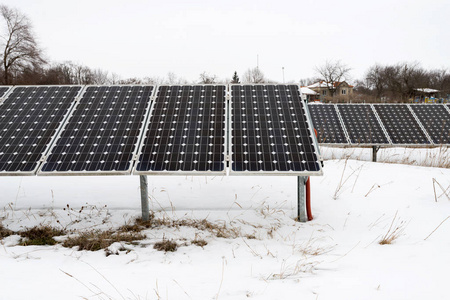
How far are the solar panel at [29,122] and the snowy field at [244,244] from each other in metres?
1.38

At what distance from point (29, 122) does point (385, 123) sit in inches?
539

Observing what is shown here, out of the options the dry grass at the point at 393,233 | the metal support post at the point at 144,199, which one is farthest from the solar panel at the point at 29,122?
the dry grass at the point at 393,233

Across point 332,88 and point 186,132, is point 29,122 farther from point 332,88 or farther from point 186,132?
point 332,88

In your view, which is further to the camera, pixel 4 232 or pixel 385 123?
pixel 385 123

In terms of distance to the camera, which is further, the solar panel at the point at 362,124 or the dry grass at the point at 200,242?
the solar panel at the point at 362,124

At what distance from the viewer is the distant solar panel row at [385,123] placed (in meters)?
11.7

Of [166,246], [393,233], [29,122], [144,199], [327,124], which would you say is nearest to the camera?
[166,246]

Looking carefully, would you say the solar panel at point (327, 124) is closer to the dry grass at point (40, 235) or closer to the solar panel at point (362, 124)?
the solar panel at point (362, 124)

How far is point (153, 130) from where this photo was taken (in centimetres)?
620

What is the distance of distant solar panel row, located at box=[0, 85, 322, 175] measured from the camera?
5.41 m

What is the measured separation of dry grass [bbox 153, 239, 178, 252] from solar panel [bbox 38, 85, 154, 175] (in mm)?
1499

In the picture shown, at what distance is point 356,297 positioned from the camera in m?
3.27

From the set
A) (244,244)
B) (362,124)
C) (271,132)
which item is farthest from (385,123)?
(244,244)

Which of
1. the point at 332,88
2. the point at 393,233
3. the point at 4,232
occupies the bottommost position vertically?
the point at 4,232
